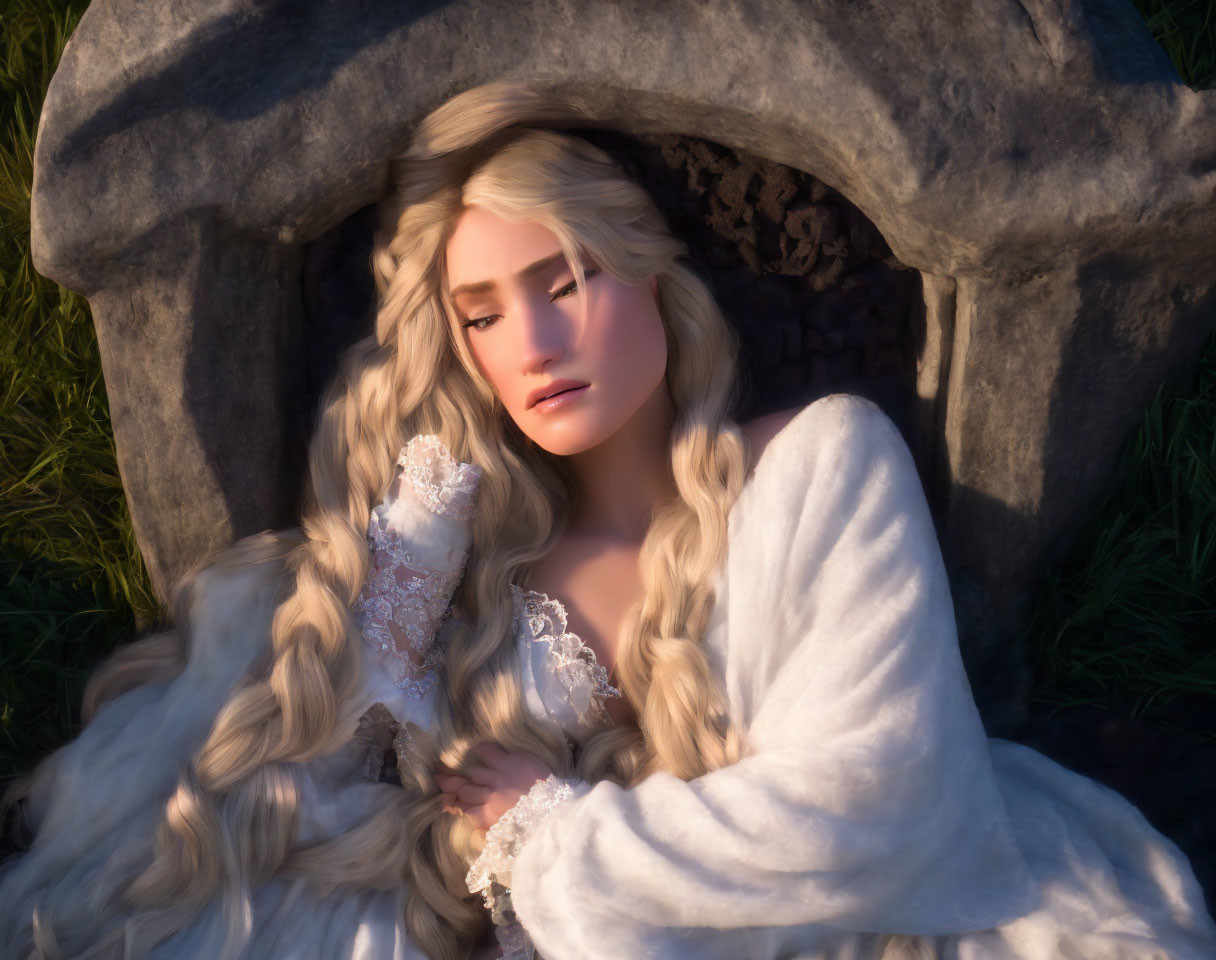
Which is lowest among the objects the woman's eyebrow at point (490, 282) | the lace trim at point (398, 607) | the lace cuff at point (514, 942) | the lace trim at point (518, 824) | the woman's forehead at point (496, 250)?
the lace cuff at point (514, 942)

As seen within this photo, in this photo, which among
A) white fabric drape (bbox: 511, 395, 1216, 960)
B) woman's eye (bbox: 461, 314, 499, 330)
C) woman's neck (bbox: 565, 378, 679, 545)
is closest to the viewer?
white fabric drape (bbox: 511, 395, 1216, 960)

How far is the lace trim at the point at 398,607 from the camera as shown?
97.9 inches

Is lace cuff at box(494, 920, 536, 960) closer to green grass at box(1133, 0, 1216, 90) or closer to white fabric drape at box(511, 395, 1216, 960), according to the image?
white fabric drape at box(511, 395, 1216, 960)

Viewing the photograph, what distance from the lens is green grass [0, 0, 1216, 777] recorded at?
2779 millimetres

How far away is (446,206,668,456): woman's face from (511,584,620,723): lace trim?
0.35 meters

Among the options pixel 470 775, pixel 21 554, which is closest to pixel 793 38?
pixel 470 775

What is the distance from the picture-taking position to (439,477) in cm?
254

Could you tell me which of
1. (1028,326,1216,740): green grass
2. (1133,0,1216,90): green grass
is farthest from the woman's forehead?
(1133,0,1216,90): green grass

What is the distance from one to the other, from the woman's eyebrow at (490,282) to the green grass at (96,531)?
3.29ft

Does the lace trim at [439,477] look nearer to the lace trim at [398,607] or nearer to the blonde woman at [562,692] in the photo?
the blonde woman at [562,692]

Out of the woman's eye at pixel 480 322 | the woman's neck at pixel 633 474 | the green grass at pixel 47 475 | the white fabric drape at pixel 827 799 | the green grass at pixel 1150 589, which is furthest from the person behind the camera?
the green grass at pixel 47 475

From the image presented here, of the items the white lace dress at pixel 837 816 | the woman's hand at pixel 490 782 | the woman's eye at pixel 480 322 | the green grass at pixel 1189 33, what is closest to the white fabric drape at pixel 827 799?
the white lace dress at pixel 837 816

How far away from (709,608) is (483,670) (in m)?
0.48

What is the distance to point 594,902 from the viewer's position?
2.12 m
